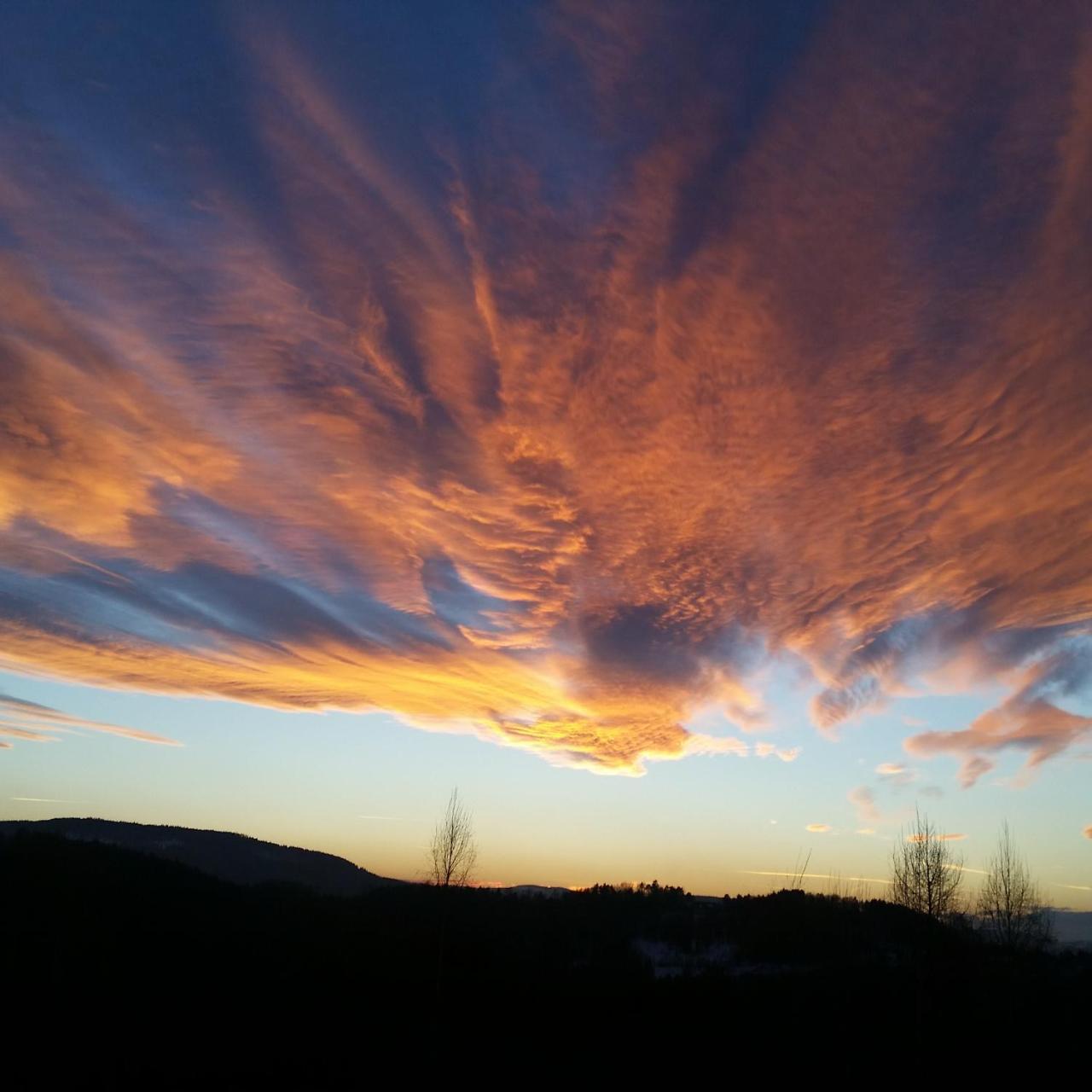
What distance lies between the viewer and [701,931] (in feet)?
254

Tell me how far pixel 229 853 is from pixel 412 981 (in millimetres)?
106908

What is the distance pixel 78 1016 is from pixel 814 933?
6195 centimetres

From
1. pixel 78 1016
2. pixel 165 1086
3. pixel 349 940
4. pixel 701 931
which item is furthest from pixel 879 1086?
pixel 701 931

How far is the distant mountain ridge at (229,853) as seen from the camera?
120 m

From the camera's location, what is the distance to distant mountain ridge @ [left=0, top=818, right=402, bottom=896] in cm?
12025

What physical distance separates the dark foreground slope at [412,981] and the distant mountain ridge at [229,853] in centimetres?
5302

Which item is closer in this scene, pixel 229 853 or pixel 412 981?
pixel 412 981

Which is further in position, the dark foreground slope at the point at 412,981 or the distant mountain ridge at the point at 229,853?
the distant mountain ridge at the point at 229,853

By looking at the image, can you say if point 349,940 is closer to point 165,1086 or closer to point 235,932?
point 235,932

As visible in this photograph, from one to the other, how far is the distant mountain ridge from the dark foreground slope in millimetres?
53018

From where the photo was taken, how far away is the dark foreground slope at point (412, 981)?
26078mm

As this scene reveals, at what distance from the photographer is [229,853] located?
128m

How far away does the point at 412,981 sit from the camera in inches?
1532

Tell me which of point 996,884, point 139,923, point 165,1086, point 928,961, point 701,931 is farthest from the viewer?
point 701,931
